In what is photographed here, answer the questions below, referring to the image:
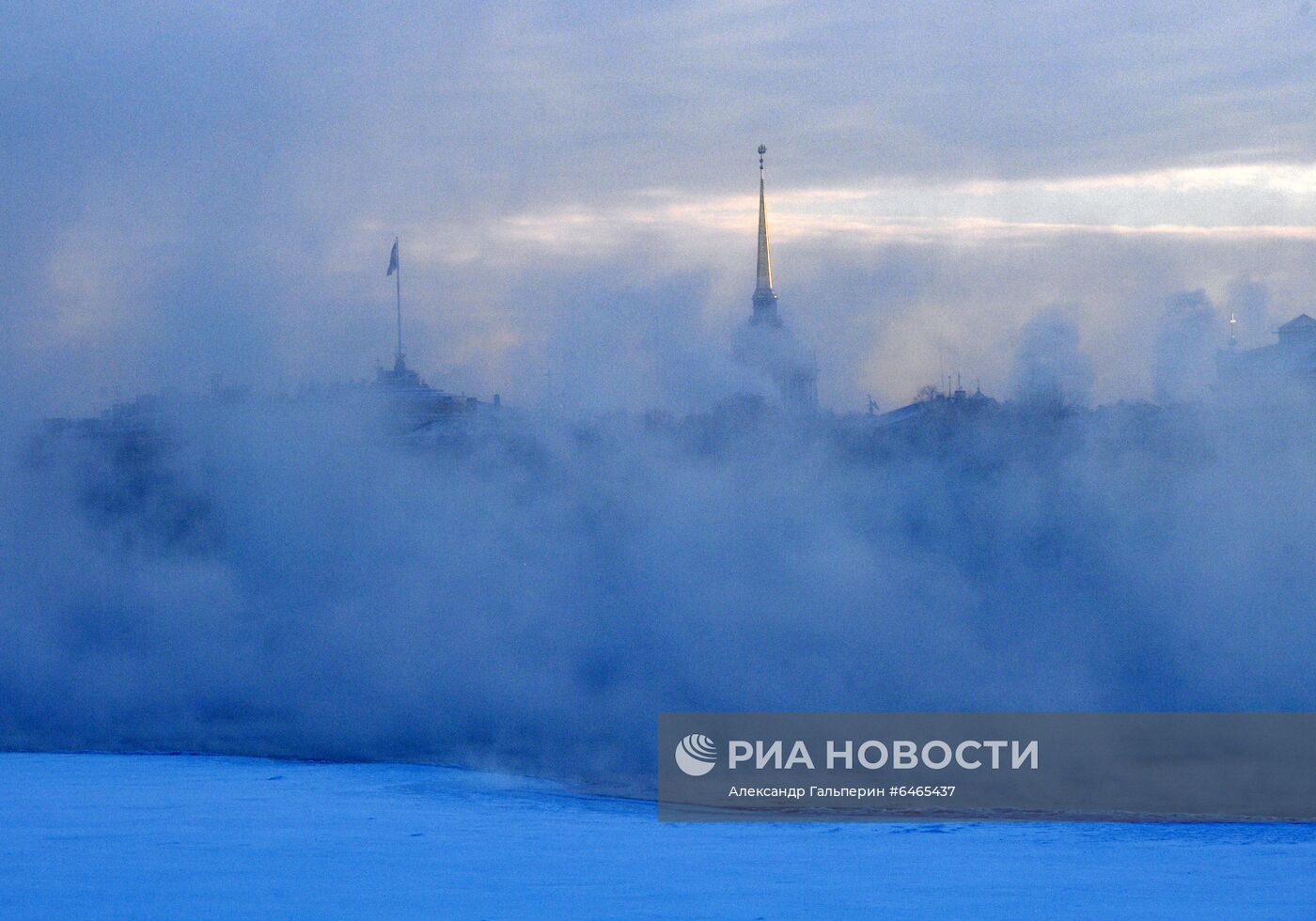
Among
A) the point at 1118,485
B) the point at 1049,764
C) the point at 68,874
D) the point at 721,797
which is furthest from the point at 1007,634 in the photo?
the point at 68,874

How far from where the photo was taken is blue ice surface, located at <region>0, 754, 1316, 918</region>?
9.59 m

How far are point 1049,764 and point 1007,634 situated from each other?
945 centimetres

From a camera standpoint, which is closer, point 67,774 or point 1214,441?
point 67,774

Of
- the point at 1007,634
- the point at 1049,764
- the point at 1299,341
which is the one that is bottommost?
the point at 1049,764

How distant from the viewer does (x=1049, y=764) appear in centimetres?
2633

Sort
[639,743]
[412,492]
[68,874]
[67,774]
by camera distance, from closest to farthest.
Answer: [68,874], [67,774], [639,743], [412,492]

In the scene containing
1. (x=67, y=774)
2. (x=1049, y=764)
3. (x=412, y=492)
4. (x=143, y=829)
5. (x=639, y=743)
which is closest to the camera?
(x=143, y=829)

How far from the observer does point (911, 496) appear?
39.8m

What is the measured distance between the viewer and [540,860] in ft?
36.4

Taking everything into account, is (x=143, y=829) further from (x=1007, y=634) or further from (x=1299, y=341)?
(x=1299, y=341)

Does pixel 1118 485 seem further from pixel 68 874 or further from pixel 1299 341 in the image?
pixel 68 874

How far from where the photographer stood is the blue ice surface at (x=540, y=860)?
9.59 metres

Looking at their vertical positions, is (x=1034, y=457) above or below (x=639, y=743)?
above

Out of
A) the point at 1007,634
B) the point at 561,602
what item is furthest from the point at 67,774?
the point at 1007,634
